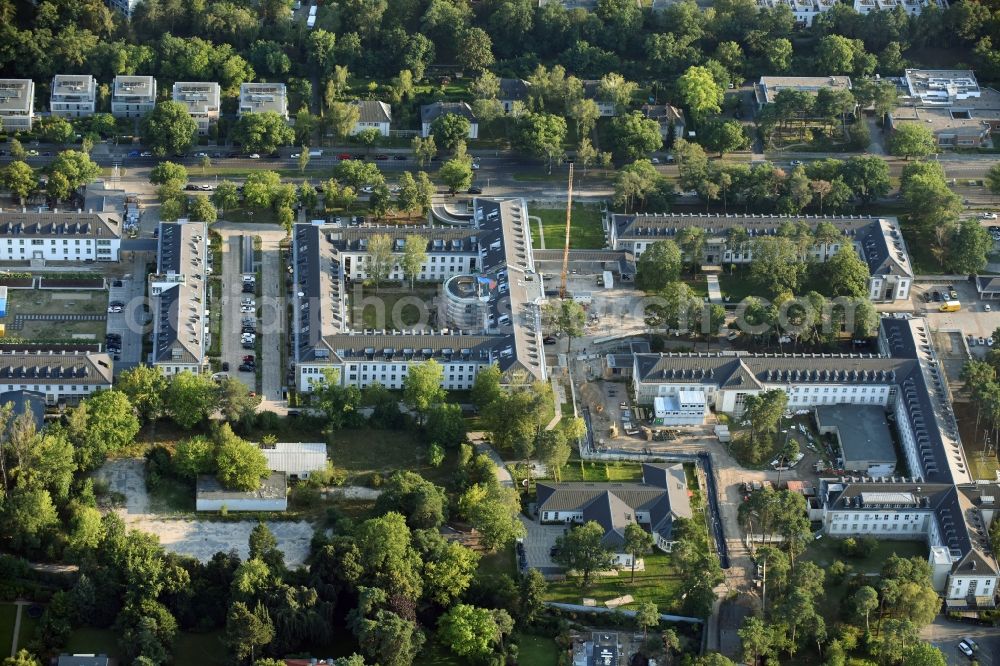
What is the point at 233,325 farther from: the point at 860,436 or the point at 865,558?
the point at 865,558

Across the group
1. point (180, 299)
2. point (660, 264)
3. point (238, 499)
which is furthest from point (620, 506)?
point (180, 299)

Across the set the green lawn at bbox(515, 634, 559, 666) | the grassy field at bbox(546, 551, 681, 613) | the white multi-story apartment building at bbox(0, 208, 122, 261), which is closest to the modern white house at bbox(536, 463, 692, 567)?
the grassy field at bbox(546, 551, 681, 613)

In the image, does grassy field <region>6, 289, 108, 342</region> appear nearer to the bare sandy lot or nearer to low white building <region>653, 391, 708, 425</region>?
the bare sandy lot

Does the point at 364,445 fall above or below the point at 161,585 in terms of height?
above

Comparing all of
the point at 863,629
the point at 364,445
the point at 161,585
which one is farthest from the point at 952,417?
the point at 161,585

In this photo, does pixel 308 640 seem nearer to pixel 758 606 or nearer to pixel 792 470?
pixel 758 606

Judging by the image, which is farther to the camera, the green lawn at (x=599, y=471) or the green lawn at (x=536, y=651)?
the green lawn at (x=599, y=471)

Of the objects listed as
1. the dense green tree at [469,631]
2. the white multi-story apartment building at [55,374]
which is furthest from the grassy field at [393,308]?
the dense green tree at [469,631]

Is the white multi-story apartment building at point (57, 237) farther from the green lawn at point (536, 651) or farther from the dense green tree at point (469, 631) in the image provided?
the green lawn at point (536, 651)
